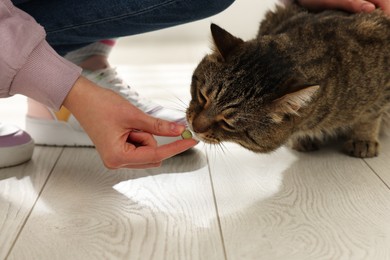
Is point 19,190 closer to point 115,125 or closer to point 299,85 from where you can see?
point 115,125

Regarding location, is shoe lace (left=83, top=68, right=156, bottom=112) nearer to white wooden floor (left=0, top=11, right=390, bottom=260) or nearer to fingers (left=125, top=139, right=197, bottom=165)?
white wooden floor (left=0, top=11, right=390, bottom=260)

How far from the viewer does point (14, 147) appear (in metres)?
1.33

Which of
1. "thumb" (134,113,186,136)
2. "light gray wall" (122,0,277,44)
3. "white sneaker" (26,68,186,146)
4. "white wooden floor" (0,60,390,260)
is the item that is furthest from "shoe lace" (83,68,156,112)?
"light gray wall" (122,0,277,44)

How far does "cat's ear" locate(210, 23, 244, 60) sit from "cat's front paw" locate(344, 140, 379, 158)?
57cm

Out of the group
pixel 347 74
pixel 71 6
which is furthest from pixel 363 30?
pixel 71 6

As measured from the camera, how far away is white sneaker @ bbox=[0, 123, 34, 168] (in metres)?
1.33

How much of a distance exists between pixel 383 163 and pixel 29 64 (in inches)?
43.8

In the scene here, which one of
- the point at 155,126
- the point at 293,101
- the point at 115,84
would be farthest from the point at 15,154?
the point at 293,101

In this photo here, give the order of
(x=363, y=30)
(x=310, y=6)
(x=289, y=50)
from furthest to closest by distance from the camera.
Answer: (x=310, y=6), (x=363, y=30), (x=289, y=50)

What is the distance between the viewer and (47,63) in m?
1.03

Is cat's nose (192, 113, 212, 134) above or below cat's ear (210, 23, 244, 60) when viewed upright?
below

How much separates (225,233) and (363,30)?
0.81 meters

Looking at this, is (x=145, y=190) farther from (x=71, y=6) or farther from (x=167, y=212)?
(x=71, y=6)

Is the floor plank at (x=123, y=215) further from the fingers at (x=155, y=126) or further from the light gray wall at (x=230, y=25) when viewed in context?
the light gray wall at (x=230, y=25)
